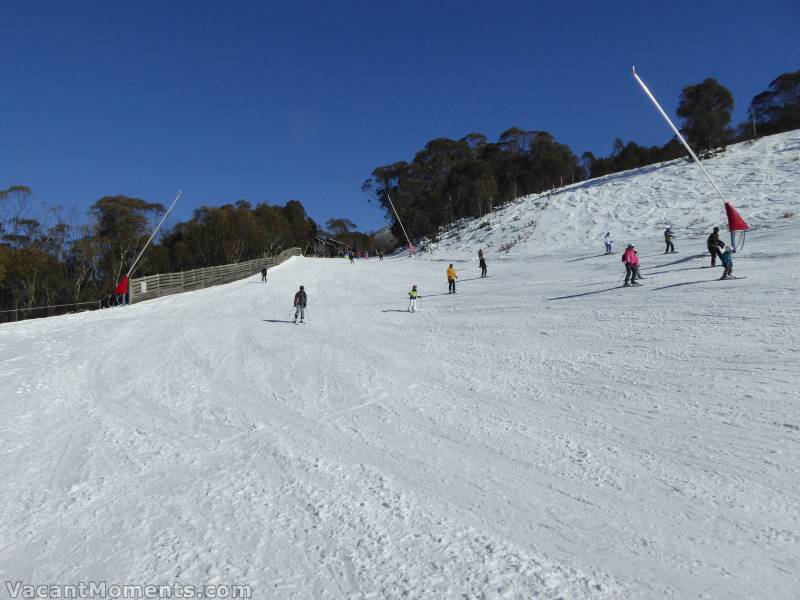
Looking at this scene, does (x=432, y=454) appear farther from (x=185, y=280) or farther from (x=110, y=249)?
(x=110, y=249)

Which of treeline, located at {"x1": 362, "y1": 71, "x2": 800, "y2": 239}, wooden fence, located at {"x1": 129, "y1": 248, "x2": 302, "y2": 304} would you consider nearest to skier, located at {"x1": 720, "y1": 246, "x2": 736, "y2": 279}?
wooden fence, located at {"x1": 129, "y1": 248, "x2": 302, "y2": 304}

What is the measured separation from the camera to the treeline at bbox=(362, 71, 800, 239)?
57.8 meters

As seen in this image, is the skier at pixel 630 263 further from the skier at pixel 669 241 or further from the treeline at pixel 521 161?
the treeline at pixel 521 161

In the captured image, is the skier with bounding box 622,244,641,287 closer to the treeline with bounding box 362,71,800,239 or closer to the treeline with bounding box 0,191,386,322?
the treeline with bounding box 0,191,386,322

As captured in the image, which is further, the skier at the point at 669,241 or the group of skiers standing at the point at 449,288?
the skier at the point at 669,241

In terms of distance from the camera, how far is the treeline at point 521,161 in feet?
190

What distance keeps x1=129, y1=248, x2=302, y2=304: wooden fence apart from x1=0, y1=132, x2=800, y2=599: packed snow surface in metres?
10.8

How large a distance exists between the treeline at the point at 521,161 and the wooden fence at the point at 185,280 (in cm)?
3414

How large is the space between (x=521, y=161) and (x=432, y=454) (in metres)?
77.8

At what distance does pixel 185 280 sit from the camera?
31.6 metres

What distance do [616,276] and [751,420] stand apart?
600 inches

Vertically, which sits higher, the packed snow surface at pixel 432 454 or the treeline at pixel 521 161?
the treeline at pixel 521 161

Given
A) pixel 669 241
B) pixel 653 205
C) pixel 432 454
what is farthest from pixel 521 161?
pixel 432 454

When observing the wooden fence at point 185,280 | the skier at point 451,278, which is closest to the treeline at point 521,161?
the wooden fence at point 185,280
